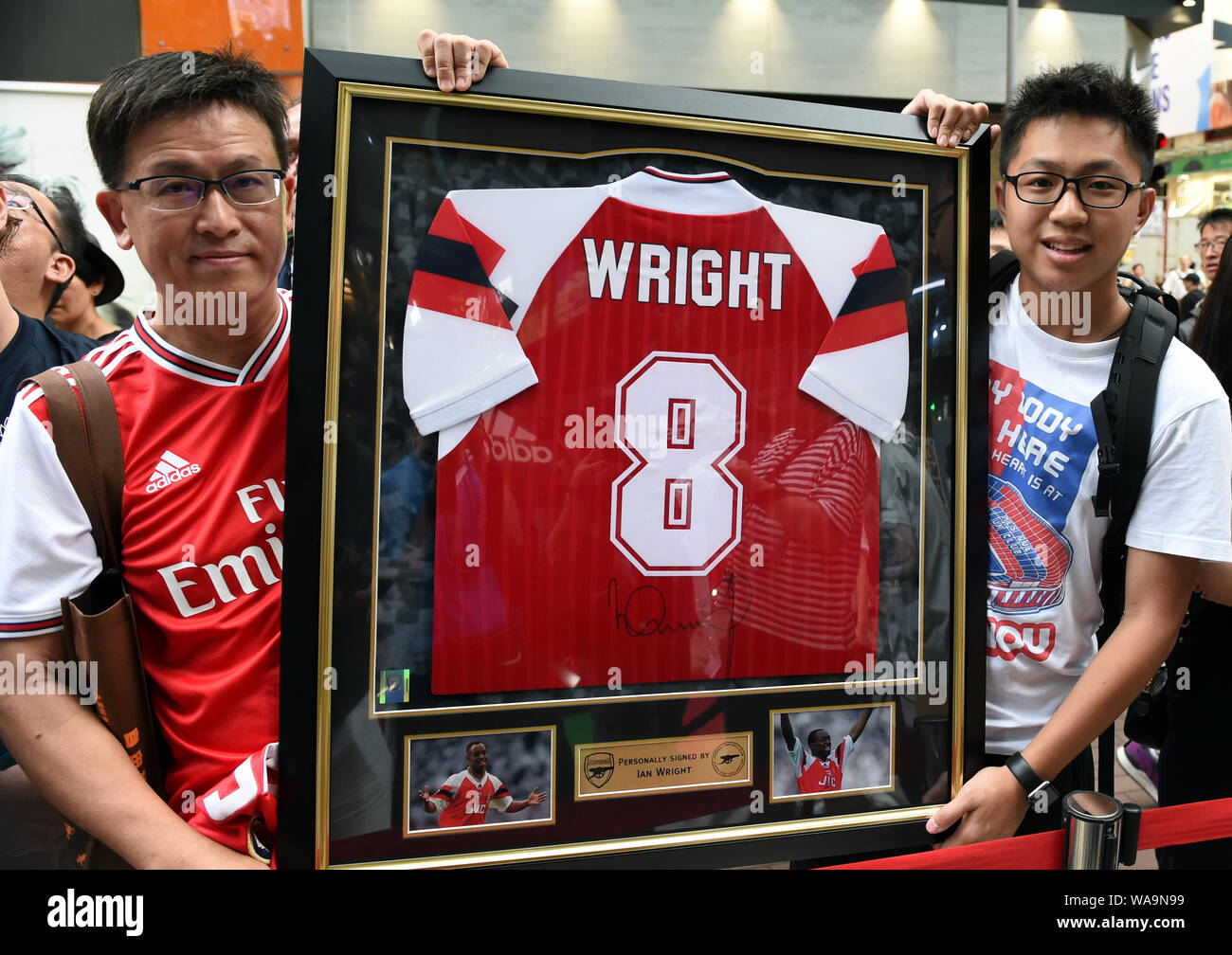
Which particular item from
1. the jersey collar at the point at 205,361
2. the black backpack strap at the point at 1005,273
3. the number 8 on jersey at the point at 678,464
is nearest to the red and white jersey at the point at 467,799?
the number 8 on jersey at the point at 678,464

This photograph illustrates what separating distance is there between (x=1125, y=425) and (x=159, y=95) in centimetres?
161

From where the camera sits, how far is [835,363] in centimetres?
139

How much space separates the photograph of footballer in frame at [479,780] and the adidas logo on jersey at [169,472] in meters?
0.51

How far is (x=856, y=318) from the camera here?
1.40m

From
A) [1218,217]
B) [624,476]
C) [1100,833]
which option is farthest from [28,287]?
[1218,217]

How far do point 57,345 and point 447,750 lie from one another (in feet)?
4.92

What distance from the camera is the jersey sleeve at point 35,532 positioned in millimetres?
1145

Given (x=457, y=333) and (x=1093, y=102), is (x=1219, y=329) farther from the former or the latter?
(x=457, y=333)

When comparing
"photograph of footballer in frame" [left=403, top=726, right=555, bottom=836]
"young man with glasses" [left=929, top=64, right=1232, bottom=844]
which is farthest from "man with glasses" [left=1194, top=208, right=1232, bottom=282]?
"photograph of footballer in frame" [left=403, top=726, right=555, bottom=836]

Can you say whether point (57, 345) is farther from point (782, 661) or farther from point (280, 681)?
point (782, 661)

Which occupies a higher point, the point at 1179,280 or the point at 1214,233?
the point at 1179,280
